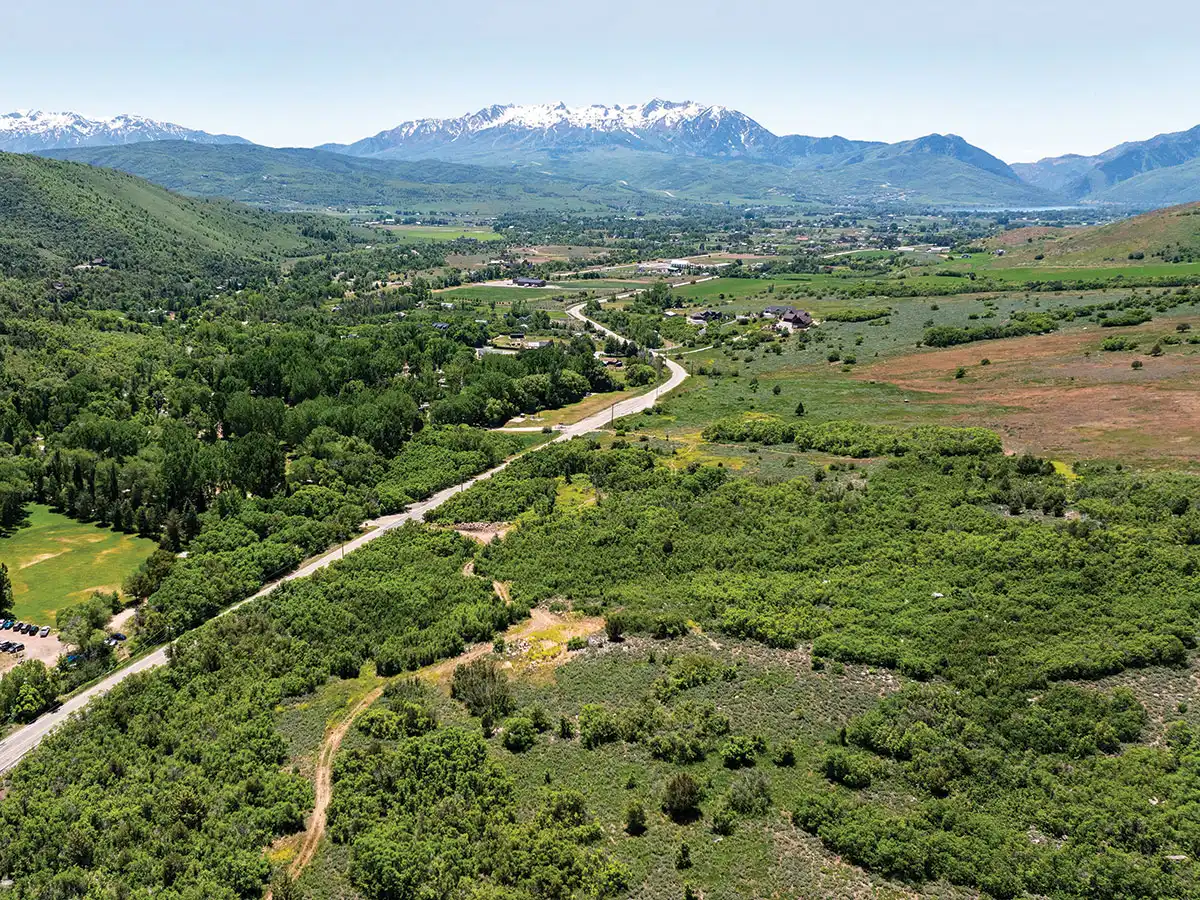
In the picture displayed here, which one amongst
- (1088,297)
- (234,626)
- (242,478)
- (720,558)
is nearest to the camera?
(234,626)

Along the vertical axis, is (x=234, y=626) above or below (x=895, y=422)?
below

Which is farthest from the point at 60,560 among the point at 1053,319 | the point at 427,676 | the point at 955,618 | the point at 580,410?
the point at 1053,319

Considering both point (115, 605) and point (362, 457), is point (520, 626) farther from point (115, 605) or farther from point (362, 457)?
point (362, 457)

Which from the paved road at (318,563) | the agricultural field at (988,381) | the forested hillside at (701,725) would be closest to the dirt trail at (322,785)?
the forested hillside at (701,725)

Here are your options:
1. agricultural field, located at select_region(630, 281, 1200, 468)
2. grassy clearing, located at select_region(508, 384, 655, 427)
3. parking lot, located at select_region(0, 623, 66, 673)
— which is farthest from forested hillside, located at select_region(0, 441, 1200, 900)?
grassy clearing, located at select_region(508, 384, 655, 427)

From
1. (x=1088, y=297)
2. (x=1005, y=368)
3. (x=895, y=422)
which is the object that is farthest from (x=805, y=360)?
(x=1088, y=297)

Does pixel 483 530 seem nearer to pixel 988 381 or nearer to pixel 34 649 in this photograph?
pixel 34 649

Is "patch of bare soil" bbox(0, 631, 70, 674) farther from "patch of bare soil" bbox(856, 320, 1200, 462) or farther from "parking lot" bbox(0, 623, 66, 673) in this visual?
"patch of bare soil" bbox(856, 320, 1200, 462)
